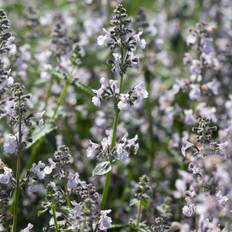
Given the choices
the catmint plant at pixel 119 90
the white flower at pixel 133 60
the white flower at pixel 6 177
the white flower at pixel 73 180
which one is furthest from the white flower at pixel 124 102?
the white flower at pixel 6 177

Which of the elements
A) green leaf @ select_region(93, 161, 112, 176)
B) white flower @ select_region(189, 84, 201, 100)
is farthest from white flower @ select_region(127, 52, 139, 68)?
white flower @ select_region(189, 84, 201, 100)

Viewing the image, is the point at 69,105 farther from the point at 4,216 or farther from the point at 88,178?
the point at 4,216

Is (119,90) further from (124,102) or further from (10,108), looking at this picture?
(10,108)

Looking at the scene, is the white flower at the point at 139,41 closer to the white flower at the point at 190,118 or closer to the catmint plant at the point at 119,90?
the catmint plant at the point at 119,90

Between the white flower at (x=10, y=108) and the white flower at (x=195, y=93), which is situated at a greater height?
the white flower at (x=195, y=93)

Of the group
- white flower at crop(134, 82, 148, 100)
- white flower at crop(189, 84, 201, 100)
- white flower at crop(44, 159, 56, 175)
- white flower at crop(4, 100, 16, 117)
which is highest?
white flower at crop(189, 84, 201, 100)

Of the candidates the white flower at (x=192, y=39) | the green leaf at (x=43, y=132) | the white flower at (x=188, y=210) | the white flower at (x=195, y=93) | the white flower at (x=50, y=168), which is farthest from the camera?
the white flower at (x=195, y=93)

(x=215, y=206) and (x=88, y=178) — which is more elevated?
(x=88, y=178)

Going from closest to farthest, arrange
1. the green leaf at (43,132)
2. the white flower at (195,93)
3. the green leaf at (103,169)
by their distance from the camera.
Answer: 1. the green leaf at (103,169)
2. the green leaf at (43,132)
3. the white flower at (195,93)

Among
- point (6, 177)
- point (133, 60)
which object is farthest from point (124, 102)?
point (6, 177)

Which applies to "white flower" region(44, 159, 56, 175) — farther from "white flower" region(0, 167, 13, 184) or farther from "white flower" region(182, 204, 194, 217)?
"white flower" region(182, 204, 194, 217)

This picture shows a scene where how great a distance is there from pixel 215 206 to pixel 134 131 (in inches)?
188

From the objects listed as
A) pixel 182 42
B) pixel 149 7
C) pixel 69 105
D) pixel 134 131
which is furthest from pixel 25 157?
pixel 149 7

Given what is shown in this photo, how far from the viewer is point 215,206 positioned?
12.9 ft
